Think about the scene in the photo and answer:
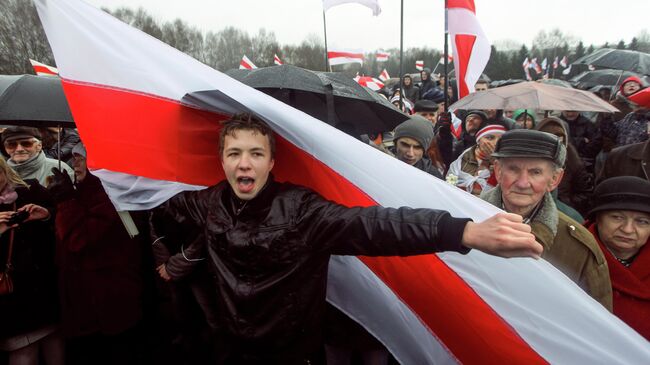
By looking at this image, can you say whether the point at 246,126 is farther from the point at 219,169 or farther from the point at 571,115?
the point at 571,115

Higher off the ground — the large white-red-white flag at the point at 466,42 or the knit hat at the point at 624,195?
the large white-red-white flag at the point at 466,42

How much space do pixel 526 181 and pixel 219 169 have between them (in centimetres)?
147

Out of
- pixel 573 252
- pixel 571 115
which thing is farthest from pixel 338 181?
pixel 571 115

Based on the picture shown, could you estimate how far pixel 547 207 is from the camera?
6.77 ft

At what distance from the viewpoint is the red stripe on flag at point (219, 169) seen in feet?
5.98

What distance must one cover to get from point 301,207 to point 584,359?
46.0 inches

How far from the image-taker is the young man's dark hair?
5.77 ft

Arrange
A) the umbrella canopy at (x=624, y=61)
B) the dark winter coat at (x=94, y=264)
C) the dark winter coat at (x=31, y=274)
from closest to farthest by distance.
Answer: the dark winter coat at (x=31, y=274), the dark winter coat at (x=94, y=264), the umbrella canopy at (x=624, y=61)

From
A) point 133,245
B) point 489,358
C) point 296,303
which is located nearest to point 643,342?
point 489,358

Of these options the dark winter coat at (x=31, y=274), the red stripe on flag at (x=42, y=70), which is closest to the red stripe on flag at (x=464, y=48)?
the dark winter coat at (x=31, y=274)

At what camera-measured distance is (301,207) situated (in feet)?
5.70

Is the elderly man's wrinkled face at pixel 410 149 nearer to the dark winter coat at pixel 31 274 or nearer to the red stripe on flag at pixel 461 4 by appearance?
the red stripe on flag at pixel 461 4

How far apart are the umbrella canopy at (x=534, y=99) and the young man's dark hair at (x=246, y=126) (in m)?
2.89

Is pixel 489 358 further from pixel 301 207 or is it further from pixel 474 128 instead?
pixel 474 128
